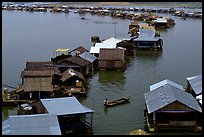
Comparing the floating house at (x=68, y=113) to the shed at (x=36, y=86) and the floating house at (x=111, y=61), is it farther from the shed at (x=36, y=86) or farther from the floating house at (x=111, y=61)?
the floating house at (x=111, y=61)

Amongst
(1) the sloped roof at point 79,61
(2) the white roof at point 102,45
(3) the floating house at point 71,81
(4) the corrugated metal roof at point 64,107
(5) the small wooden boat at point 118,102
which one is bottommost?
(5) the small wooden boat at point 118,102

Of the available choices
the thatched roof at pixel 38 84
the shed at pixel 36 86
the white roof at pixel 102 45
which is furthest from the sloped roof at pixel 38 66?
the white roof at pixel 102 45

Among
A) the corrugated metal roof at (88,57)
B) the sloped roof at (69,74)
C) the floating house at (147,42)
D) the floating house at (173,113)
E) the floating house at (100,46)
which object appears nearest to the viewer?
the floating house at (173,113)

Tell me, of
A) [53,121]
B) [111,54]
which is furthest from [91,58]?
[53,121]

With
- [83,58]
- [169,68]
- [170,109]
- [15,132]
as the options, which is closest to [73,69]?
[83,58]

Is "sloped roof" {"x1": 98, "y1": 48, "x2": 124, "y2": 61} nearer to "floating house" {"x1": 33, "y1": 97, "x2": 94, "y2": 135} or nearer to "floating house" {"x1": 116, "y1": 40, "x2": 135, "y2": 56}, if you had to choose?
"floating house" {"x1": 116, "y1": 40, "x2": 135, "y2": 56}

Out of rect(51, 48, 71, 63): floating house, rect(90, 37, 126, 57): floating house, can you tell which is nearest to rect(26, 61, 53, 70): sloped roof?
rect(51, 48, 71, 63): floating house
